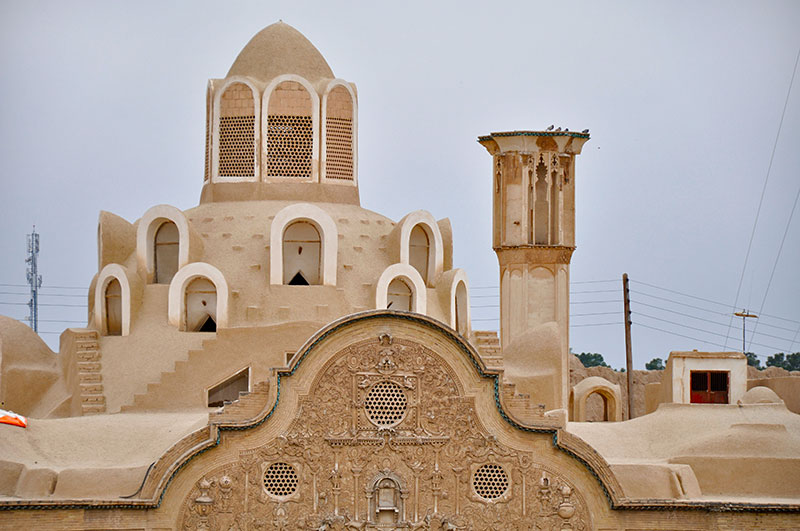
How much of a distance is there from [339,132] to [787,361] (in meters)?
48.9

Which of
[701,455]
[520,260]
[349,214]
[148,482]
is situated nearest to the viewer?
[148,482]

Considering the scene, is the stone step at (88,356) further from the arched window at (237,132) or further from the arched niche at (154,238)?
the arched window at (237,132)

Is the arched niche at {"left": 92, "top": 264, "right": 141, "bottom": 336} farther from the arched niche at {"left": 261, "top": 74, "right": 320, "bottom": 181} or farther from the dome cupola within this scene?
the arched niche at {"left": 261, "top": 74, "right": 320, "bottom": 181}

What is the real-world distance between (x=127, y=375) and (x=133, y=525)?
16.4ft

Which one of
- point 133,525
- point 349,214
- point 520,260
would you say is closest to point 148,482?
point 133,525

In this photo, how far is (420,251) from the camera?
35719 mm

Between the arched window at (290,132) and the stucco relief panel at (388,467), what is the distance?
741cm

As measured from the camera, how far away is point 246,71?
36312 millimetres

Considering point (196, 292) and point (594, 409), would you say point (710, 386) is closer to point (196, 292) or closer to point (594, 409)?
point (594, 409)

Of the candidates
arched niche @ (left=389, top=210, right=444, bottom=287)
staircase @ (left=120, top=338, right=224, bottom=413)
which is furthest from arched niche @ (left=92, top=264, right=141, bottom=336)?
arched niche @ (left=389, top=210, right=444, bottom=287)

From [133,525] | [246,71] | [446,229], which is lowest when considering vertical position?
[133,525]

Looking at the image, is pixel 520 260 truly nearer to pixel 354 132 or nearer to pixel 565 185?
pixel 565 185

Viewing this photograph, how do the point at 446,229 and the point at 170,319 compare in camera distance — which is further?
the point at 446,229

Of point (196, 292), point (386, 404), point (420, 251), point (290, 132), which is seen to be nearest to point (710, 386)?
point (420, 251)
